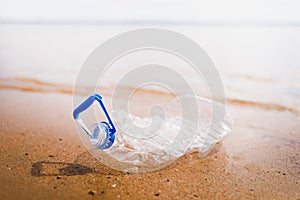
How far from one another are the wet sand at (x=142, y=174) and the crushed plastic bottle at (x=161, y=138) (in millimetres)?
125

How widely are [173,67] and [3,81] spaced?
16.7ft

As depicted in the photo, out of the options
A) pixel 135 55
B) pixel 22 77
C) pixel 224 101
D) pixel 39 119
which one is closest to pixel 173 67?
pixel 135 55

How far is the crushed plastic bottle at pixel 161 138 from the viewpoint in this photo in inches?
121

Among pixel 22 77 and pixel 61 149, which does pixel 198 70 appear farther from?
pixel 61 149

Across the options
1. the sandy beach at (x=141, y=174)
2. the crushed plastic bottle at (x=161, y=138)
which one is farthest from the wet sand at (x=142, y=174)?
the crushed plastic bottle at (x=161, y=138)

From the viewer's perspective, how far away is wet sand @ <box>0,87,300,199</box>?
249 centimetres

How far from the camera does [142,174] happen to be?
9.20 feet

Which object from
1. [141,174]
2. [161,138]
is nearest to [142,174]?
[141,174]

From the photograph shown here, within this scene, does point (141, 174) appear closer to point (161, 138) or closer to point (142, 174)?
point (142, 174)

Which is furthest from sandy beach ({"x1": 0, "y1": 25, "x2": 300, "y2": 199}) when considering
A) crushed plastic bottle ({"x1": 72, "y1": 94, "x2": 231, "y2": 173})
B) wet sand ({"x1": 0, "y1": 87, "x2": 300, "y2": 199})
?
crushed plastic bottle ({"x1": 72, "y1": 94, "x2": 231, "y2": 173})

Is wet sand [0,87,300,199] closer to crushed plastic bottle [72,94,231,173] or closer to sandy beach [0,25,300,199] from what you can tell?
sandy beach [0,25,300,199]

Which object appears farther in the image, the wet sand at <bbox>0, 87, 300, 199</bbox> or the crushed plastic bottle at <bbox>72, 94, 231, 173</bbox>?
the crushed plastic bottle at <bbox>72, 94, 231, 173</bbox>

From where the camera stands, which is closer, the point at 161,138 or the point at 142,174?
the point at 142,174

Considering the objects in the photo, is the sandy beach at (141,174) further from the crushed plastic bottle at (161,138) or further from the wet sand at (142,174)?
the crushed plastic bottle at (161,138)
